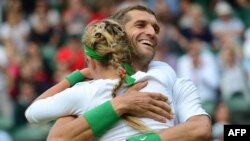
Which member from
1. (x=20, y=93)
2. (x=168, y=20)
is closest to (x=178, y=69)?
(x=168, y=20)

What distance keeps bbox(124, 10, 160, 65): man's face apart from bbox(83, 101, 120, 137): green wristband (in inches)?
16.5

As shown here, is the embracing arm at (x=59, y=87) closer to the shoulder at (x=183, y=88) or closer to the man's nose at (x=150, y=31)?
the man's nose at (x=150, y=31)

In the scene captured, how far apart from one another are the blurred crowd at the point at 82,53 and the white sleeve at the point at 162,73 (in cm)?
468

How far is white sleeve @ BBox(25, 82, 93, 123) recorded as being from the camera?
12.4 ft

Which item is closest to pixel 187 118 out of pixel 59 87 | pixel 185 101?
pixel 185 101

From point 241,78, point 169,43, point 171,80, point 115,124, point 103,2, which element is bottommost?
point 115,124

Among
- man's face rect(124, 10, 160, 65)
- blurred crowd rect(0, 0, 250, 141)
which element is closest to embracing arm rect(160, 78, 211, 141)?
man's face rect(124, 10, 160, 65)

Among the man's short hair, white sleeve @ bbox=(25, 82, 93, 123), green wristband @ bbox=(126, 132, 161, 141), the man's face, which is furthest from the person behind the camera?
the man's short hair

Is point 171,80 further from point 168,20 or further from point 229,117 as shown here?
point 168,20

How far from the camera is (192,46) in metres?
10.4

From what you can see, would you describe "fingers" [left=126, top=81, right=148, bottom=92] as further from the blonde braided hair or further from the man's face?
the man's face

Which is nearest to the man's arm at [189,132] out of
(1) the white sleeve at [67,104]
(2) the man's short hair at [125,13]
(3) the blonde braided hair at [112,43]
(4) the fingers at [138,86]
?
(3) the blonde braided hair at [112,43]

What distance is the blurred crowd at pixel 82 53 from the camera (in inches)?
386

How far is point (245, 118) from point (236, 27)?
171 centimetres
